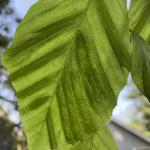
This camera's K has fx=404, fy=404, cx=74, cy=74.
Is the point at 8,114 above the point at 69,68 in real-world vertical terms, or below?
below

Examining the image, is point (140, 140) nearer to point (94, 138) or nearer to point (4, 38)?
point (4, 38)

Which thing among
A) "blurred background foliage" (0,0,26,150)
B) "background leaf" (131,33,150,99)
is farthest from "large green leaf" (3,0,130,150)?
"blurred background foliage" (0,0,26,150)

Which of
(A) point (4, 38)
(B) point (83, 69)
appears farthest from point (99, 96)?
(A) point (4, 38)

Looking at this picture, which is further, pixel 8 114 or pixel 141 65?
pixel 8 114

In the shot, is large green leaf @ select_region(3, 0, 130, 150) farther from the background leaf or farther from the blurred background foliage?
the blurred background foliage

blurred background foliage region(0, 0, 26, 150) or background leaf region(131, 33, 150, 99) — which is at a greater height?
background leaf region(131, 33, 150, 99)

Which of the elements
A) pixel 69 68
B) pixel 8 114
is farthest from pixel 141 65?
pixel 8 114

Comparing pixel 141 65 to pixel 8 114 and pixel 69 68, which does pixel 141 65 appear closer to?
pixel 69 68

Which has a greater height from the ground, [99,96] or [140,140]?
[99,96]
